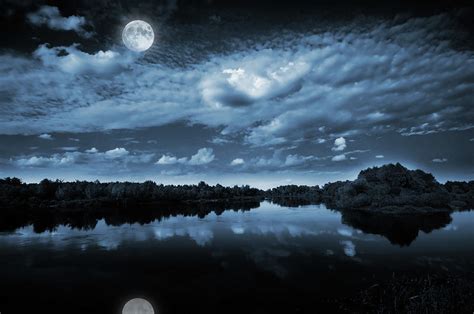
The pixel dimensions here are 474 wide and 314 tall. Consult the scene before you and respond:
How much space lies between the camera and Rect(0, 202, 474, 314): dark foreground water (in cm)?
2711

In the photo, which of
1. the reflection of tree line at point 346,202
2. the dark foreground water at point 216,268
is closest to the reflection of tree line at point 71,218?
the reflection of tree line at point 346,202

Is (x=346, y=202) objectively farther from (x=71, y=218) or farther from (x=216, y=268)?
(x=216, y=268)

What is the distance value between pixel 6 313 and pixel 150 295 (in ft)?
39.0

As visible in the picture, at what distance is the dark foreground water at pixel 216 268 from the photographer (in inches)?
1067

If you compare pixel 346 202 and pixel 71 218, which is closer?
pixel 71 218

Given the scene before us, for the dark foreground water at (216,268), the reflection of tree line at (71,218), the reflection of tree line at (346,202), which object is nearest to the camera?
the dark foreground water at (216,268)

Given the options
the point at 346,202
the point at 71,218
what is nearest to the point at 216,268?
the point at 71,218

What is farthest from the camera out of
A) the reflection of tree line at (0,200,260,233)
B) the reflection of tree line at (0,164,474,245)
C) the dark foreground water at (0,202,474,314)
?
the reflection of tree line at (0,164,474,245)

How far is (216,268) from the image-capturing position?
3869 cm

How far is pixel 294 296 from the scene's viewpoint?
91.2 feet

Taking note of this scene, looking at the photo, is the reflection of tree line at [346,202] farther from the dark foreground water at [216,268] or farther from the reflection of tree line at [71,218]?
the dark foreground water at [216,268]

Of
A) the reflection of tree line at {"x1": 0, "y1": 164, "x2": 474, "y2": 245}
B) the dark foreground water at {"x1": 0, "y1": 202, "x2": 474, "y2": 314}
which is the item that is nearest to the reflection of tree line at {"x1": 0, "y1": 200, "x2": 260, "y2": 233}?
the reflection of tree line at {"x1": 0, "y1": 164, "x2": 474, "y2": 245}

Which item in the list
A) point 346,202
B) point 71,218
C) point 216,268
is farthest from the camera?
point 346,202

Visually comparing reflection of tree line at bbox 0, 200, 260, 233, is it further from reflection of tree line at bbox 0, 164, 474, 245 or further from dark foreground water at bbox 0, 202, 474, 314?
dark foreground water at bbox 0, 202, 474, 314
